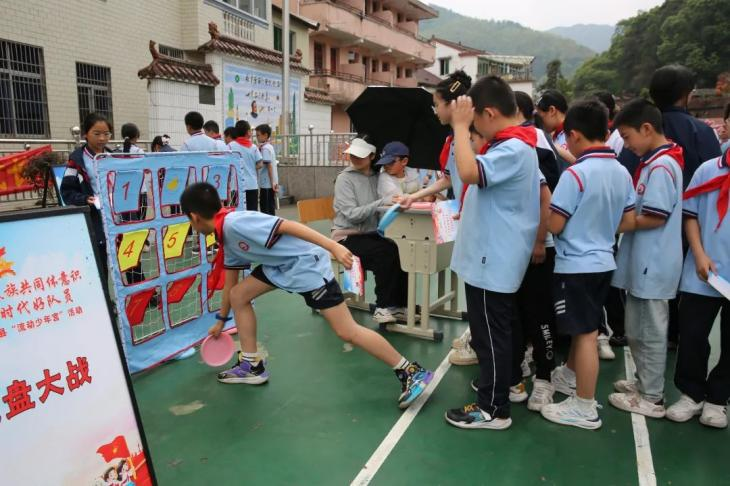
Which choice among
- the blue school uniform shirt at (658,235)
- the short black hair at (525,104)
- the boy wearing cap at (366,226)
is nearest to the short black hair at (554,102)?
the short black hair at (525,104)

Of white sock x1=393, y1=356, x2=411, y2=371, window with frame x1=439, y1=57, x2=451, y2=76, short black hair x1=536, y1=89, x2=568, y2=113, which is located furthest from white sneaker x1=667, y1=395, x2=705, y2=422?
window with frame x1=439, y1=57, x2=451, y2=76

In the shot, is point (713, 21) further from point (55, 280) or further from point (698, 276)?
point (55, 280)

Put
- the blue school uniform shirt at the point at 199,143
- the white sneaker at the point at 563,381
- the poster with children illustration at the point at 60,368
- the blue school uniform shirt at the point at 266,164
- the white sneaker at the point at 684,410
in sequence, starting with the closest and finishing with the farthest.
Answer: the poster with children illustration at the point at 60,368 < the white sneaker at the point at 684,410 < the white sneaker at the point at 563,381 < the blue school uniform shirt at the point at 199,143 < the blue school uniform shirt at the point at 266,164

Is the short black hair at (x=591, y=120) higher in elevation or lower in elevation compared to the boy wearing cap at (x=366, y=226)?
higher

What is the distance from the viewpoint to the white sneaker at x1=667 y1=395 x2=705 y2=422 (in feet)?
9.33

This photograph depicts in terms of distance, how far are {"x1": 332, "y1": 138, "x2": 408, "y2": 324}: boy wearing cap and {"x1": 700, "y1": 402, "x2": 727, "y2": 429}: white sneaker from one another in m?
2.14

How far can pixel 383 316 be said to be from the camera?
4.26m

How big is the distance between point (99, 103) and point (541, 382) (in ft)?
34.7

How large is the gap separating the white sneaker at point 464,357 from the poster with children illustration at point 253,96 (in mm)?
10250

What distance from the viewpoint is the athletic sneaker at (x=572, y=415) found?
110 inches

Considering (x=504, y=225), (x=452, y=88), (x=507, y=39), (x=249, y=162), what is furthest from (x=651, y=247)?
(x=507, y=39)

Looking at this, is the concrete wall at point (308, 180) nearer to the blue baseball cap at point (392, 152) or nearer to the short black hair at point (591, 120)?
the blue baseball cap at point (392, 152)

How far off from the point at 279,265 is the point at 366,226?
Result: 1486mm

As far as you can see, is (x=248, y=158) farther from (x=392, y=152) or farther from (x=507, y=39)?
(x=507, y=39)
